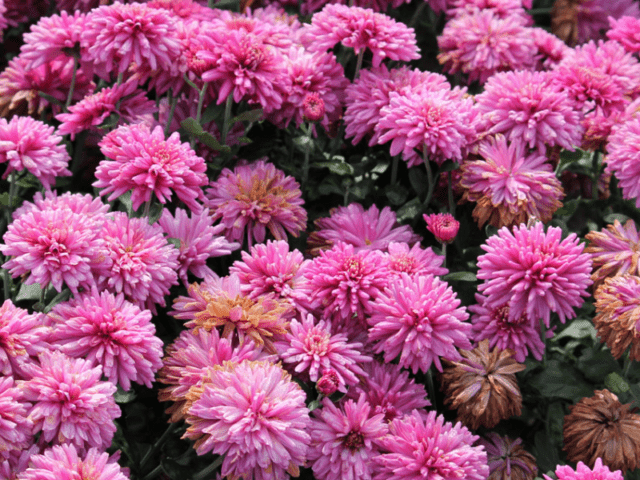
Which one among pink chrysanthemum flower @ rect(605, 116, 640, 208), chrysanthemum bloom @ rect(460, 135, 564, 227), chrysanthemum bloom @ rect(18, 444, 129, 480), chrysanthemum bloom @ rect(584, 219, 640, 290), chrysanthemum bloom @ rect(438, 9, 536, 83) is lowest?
chrysanthemum bloom @ rect(18, 444, 129, 480)

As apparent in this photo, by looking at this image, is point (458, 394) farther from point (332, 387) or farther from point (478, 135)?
point (478, 135)

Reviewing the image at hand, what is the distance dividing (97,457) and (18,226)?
505 millimetres

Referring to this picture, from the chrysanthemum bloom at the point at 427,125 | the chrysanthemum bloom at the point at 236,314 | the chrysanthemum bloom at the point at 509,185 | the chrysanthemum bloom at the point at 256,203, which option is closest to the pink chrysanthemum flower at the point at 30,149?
the chrysanthemum bloom at the point at 256,203

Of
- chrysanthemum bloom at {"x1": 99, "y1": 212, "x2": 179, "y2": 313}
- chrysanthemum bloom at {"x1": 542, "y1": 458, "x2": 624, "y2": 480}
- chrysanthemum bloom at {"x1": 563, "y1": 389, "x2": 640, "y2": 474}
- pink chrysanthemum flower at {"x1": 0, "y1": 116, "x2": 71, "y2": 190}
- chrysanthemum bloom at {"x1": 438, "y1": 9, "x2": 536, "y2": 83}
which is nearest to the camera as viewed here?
chrysanthemum bloom at {"x1": 542, "y1": 458, "x2": 624, "y2": 480}

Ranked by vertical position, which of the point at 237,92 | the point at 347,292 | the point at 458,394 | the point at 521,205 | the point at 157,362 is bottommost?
the point at 458,394

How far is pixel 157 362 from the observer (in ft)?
→ 4.44

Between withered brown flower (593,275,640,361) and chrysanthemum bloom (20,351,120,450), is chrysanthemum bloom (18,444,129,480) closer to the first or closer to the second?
chrysanthemum bloom (20,351,120,450)

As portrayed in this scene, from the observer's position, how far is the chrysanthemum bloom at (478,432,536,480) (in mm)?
1563

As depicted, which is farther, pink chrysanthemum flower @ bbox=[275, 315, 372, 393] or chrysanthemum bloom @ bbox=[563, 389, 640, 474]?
chrysanthemum bloom @ bbox=[563, 389, 640, 474]

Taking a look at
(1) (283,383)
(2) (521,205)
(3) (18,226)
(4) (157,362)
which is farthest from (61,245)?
(2) (521,205)

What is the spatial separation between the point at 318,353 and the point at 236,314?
19 cm

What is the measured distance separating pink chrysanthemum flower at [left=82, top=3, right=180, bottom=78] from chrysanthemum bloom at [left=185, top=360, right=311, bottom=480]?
0.84 m

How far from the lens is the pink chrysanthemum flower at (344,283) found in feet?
4.72

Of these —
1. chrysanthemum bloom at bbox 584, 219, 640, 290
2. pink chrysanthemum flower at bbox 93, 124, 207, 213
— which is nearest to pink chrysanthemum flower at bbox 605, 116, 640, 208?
chrysanthemum bloom at bbox 584, 219, 640, 290
